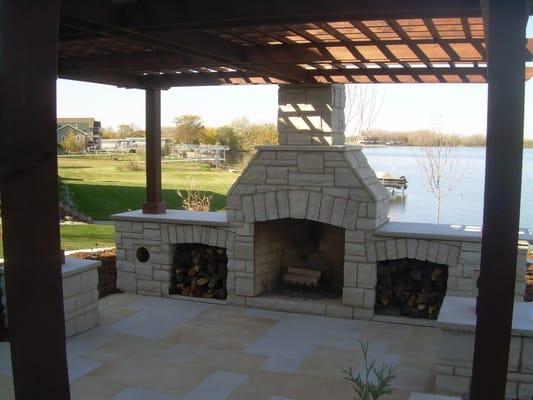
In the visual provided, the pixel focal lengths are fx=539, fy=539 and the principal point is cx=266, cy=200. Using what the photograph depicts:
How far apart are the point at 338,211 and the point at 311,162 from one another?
0.74 m

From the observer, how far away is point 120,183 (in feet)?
78.7

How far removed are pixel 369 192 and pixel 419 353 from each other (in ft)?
6.71

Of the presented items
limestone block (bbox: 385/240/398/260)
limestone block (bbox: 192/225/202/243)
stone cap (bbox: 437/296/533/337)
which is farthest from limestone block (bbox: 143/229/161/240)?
stone cap (bbox: 437/296/533/337)

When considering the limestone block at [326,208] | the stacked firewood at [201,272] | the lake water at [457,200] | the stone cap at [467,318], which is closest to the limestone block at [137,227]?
the stacked firewood at [201,272]

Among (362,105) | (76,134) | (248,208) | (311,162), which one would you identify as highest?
(362,105)

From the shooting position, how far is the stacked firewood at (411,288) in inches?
275

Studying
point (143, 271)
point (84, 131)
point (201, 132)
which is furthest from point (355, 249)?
point (84, 131)

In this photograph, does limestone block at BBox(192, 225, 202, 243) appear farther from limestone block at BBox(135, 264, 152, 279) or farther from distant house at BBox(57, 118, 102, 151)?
distant house at BBox(57, 118, 102, 151)

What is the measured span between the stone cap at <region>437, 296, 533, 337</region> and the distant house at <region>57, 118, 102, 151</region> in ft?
112

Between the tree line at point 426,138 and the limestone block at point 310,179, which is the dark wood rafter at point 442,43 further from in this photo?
the tree line at point 426,138

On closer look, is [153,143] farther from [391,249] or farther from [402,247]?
[402,247]

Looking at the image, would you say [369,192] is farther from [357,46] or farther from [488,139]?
[488,139]

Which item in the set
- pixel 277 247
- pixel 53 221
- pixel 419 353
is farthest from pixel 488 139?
pixel 277 247

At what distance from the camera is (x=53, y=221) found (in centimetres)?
164
